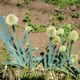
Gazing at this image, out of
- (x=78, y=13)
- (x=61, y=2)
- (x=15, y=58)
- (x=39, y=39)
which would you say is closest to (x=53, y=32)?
(x=15, y=58)

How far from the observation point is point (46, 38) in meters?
2.98

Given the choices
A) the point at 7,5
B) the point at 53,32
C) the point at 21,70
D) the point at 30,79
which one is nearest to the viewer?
the point at 53,32

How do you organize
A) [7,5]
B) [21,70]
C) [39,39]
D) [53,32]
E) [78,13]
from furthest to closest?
[7,5], [78,13], [39,39], [21,70], [53,32]

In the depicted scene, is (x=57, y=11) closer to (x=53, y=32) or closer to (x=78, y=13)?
(x=78, y=13)

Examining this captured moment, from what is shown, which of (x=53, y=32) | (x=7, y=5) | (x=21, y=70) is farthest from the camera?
(x=7, y=5)

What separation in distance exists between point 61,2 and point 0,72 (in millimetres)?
2251

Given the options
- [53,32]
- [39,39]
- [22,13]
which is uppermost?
[53,32]

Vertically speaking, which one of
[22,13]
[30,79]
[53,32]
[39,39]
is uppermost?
[53,32]

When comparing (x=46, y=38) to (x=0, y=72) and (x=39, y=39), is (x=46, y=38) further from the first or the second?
(x=0, y=72)

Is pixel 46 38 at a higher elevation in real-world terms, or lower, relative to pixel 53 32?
lower

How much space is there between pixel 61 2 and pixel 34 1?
611 mm

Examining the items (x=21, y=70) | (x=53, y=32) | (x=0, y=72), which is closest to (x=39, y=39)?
(x=21, y=70)

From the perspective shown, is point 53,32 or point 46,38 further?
point 46,38

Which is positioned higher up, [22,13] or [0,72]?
[22,13]
